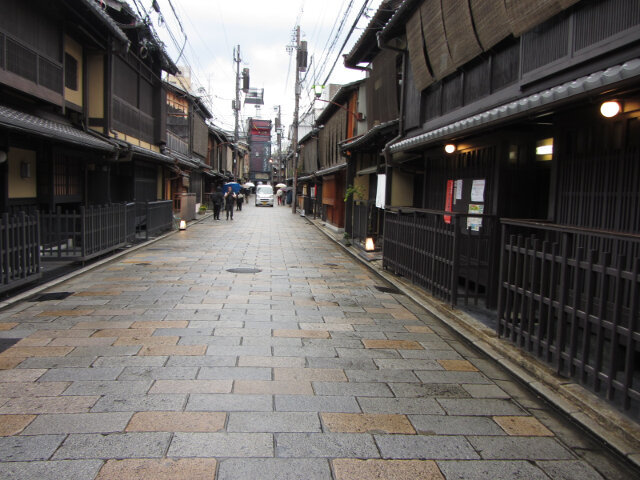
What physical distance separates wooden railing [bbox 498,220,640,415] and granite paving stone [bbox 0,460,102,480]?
402 centimetres

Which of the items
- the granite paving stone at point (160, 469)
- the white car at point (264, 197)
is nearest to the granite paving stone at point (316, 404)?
the granite paving stone at point (160, 469)

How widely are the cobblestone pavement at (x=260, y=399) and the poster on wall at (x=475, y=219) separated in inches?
74.4

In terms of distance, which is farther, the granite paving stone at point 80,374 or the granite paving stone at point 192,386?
the granite paving stone at point 80,374

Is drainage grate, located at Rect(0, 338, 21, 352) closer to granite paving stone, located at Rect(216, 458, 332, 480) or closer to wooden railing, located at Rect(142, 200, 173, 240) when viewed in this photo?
granite paving stone, located at Rect(216, 458, 332, 480)

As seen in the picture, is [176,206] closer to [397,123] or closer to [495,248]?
[397,123]

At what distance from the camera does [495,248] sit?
764 centimetres

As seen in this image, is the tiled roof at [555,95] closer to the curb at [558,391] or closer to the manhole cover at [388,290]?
the curb at [558,391]

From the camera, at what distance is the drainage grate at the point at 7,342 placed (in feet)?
18.0

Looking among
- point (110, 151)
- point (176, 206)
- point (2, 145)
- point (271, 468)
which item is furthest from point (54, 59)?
point (176, 206)

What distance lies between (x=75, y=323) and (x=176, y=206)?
2316cm

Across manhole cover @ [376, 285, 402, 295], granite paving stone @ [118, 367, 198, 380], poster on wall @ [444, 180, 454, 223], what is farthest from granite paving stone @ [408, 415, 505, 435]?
poster on wall @ [444, 180, 454, 223]

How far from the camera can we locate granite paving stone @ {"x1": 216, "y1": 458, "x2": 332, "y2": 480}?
10.2 feet

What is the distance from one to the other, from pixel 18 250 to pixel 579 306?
8.34m

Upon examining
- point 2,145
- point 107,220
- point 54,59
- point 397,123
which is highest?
point 54,59
